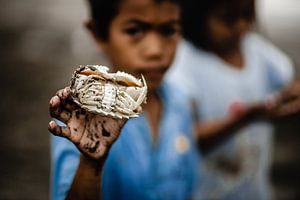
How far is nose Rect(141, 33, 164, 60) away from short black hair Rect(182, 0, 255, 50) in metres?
0.47

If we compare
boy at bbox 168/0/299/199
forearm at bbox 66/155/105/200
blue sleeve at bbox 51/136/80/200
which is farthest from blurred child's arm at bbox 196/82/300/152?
forearm at bbox 66/155/105/200

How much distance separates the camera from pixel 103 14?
1408 mm

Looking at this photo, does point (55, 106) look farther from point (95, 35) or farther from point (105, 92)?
point (95, 35)

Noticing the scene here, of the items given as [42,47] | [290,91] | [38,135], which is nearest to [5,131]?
[38,135]

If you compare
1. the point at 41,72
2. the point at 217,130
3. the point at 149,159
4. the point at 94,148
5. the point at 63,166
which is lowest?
the point at 41,72

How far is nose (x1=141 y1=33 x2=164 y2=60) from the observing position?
1.35 metres

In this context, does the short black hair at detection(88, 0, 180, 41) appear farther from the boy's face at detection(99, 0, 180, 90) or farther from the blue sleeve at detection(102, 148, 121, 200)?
the blue sleeve at detection(102, 148, 121, 200)

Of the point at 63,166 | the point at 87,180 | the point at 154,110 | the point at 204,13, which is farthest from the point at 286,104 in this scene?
the point at 87,180

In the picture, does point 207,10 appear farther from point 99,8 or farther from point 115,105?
point 115,105

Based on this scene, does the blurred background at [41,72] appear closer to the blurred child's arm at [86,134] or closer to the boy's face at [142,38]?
the boy's face at [142,38]

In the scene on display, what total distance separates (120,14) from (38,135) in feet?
4.58

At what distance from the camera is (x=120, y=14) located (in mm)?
1393

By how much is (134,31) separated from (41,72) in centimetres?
189

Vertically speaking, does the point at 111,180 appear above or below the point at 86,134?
below
